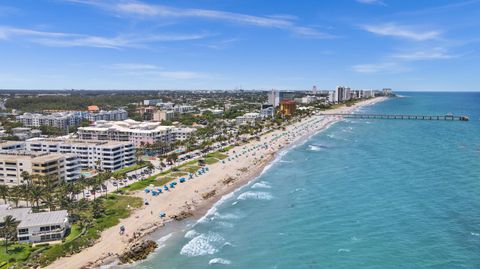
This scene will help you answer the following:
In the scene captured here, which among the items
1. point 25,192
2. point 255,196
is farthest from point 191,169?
point 25,192

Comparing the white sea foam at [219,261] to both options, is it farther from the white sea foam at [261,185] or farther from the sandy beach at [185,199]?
the white sea foam at [261,185]

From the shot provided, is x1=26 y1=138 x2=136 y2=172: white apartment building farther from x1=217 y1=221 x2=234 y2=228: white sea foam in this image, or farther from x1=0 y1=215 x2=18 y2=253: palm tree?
x1=217 y1=221 x2=234 y2=228: white sea foam

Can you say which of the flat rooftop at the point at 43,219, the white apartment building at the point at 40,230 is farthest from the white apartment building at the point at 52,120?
the white apartment building at the point at 40,230

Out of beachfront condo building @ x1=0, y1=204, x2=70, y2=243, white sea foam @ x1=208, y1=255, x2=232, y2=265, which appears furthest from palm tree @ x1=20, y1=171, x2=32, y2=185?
white sea foam @ x1=208, y1=255, x2=232, y2=265

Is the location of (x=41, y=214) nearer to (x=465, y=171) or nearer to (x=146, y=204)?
(x=146, y=204)

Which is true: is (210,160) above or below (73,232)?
above

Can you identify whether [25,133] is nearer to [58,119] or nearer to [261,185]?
[58,119]

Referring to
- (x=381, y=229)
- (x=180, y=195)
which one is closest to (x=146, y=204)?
(x=180, y=195)
